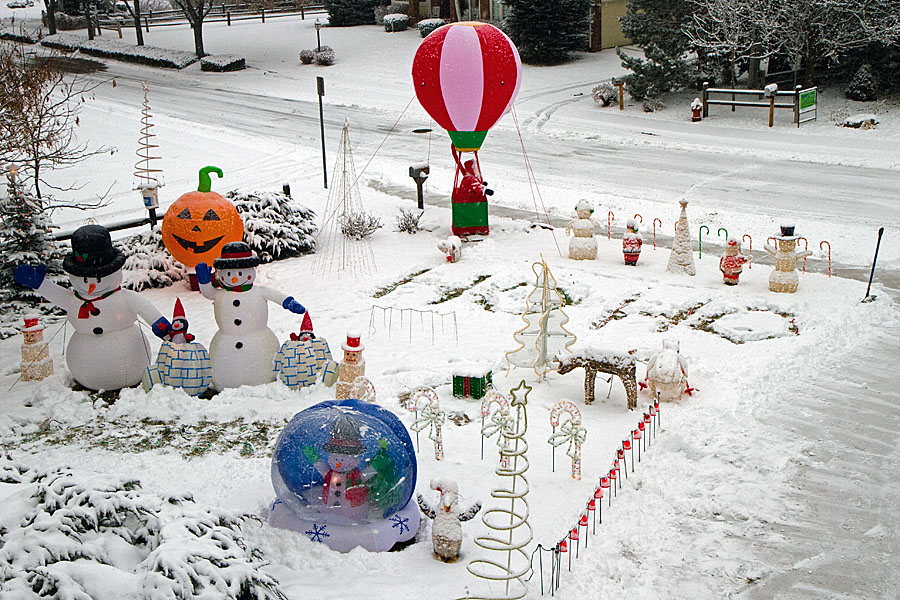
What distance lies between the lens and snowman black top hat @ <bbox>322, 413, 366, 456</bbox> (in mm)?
7621

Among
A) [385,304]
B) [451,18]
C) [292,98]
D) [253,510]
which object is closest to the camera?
[253,510]

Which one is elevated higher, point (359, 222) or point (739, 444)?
point (359, 222)

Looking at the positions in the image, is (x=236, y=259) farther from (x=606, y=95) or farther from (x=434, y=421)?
(x=606, y=95)

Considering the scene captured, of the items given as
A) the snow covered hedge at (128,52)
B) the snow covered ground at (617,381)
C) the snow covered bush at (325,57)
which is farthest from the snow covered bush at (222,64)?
the snow covered ground at (617,381)

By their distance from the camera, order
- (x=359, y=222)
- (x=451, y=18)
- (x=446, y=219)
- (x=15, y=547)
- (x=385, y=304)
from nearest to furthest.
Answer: (x=15, y=547)
(x=385, y=304)
(x=359, y=222)
(x=446, y=219)
(x=451, y=18)

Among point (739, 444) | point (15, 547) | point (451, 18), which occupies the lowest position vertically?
point (739, 444)

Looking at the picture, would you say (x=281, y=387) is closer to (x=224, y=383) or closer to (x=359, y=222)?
(x=224, y=383)

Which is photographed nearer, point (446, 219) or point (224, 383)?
point (224, 383)

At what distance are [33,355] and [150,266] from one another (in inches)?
149

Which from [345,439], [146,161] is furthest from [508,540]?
[146,161]

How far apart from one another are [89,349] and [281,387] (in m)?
2.42

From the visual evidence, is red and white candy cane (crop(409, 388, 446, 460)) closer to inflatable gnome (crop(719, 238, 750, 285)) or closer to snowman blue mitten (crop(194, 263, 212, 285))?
snowman blue mitten (crop(194, 263, 212, 285))

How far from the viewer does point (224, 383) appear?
10.8 metres

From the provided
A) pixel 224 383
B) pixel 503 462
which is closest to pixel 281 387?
pixel 224 383
